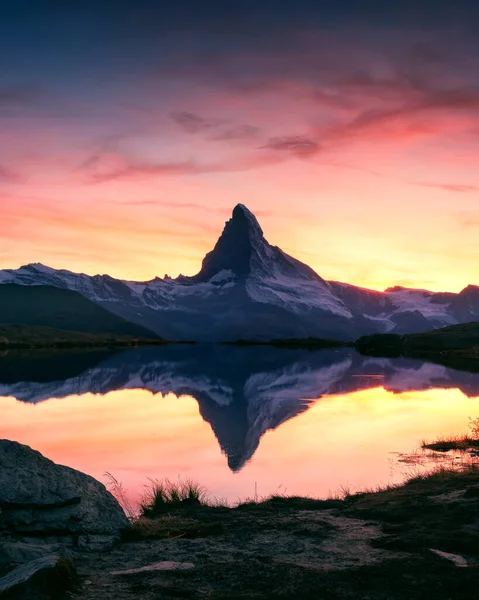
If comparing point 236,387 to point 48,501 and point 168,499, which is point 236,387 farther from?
point 48,501

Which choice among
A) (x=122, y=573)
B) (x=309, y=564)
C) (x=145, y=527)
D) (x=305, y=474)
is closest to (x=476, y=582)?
(x=309, y=564)

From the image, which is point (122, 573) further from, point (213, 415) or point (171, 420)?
point (213, 415)

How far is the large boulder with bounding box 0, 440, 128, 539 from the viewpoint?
18.5 meters

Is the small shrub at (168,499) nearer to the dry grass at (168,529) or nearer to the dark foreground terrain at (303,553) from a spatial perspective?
the dark foreground terrain at (303,553)

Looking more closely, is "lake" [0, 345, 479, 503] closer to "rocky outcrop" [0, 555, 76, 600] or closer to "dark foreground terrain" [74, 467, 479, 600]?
"dark foreground terrain" [74, 467, 479, 600]

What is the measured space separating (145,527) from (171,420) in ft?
114

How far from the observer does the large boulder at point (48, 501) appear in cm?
1853

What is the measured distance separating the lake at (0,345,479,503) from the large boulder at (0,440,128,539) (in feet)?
27.2

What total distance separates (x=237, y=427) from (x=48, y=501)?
106ft

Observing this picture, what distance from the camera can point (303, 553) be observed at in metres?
17.4

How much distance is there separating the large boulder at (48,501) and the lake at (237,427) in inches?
326

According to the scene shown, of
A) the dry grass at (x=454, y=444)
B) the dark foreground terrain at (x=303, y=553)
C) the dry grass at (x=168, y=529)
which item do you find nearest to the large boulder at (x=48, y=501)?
the dry grass at (x=168, y=529)

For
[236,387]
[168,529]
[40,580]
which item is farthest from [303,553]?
[236,387]

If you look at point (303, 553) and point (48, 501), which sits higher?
point (48, 501)
